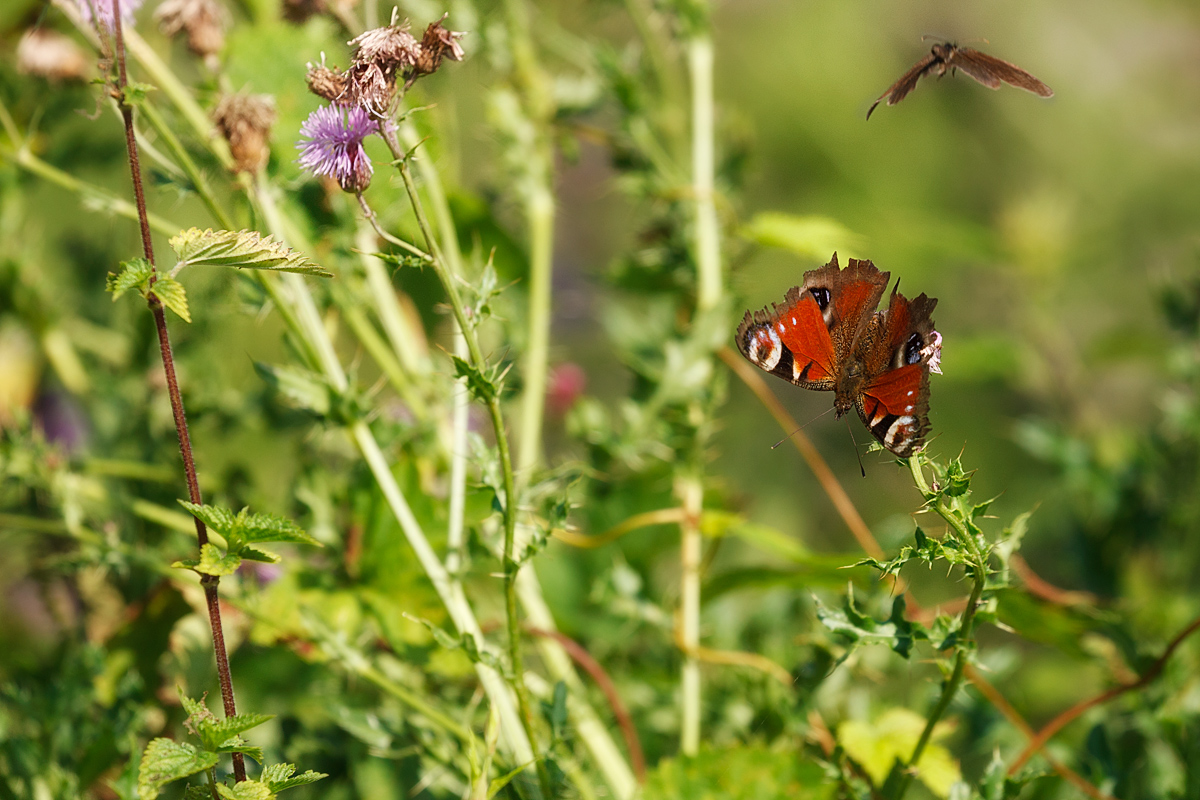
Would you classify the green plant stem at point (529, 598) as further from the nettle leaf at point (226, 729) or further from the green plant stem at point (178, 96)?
the nettle leaf at point (226, 729)

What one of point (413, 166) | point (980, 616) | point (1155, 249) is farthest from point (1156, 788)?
point (1155, 249)

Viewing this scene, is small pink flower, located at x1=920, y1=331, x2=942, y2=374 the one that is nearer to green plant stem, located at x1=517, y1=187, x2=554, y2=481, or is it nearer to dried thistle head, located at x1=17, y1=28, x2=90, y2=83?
green plant stem, located at x1=517, y1=187, x2=554, y2=481

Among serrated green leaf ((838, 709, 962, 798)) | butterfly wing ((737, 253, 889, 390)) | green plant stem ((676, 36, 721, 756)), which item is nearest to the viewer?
butterfly wing ((737, 253, 889, 390))

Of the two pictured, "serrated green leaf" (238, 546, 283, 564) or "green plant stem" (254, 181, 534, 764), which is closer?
"serrated green leaf" (238, 546, 283, 564)

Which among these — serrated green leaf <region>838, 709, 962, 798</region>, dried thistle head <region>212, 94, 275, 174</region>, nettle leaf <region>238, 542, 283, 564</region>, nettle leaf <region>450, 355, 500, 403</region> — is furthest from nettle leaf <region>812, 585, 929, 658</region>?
dried thistle head <region>212, 94, 275, 174</region>

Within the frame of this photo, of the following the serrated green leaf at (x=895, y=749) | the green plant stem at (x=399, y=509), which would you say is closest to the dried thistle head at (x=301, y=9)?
the green plant stem at (x=399, y=509)

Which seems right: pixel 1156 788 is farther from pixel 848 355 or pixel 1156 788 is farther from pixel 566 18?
pixel 566 18

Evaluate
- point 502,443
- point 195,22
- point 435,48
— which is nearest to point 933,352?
point 502,443
